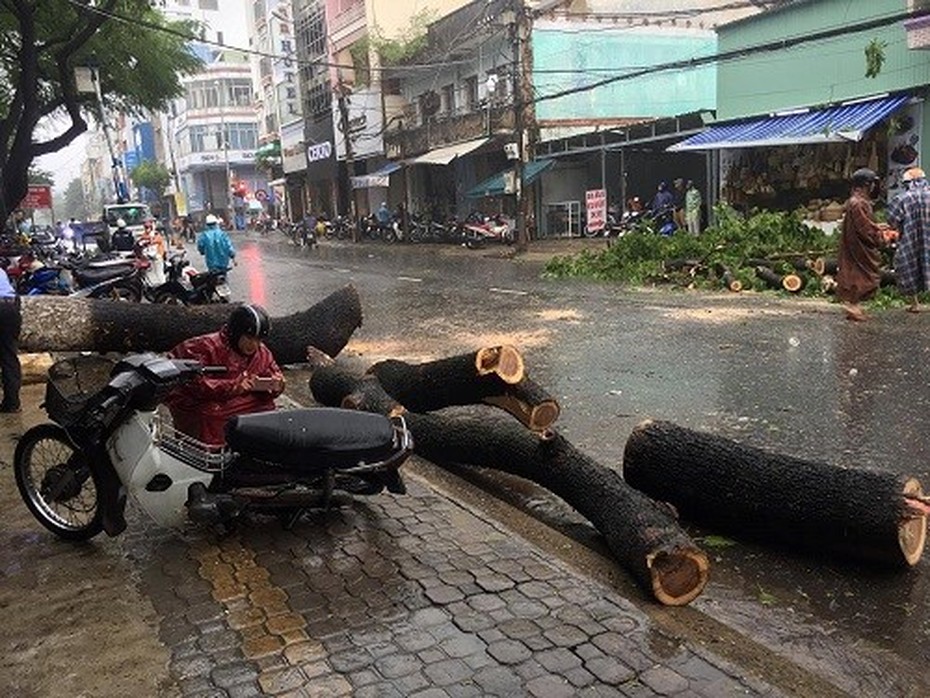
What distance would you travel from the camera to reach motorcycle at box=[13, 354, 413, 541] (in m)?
4.11

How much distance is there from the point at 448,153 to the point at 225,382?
26697mm

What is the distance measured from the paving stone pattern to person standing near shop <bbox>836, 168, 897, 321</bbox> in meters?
7.95

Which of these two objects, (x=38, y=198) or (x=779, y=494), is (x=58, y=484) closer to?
(x=779, y=494)

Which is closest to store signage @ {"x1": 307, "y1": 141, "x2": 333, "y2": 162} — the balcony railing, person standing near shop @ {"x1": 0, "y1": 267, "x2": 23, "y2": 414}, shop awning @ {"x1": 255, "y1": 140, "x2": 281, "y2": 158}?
the balcony railing

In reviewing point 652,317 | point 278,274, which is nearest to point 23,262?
point 278,274

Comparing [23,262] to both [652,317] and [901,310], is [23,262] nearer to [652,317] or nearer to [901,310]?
[652,317]

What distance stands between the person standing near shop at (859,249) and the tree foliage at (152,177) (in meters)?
73.4

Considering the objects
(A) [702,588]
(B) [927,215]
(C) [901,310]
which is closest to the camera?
(A) [702,588]

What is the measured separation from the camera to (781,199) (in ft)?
64.5

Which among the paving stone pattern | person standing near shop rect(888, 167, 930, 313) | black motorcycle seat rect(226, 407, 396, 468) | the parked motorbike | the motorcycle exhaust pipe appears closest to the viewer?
the paving stone pattern

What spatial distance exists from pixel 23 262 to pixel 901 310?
13.4 metres

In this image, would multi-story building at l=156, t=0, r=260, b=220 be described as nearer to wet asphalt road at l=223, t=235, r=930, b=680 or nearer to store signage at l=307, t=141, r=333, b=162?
store signage at l=307, t=141, r=333, b=162

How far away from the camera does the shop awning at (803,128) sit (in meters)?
16.0

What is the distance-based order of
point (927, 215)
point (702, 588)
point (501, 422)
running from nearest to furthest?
point (702, 588) → point (501, 422) → point (927, 215)
